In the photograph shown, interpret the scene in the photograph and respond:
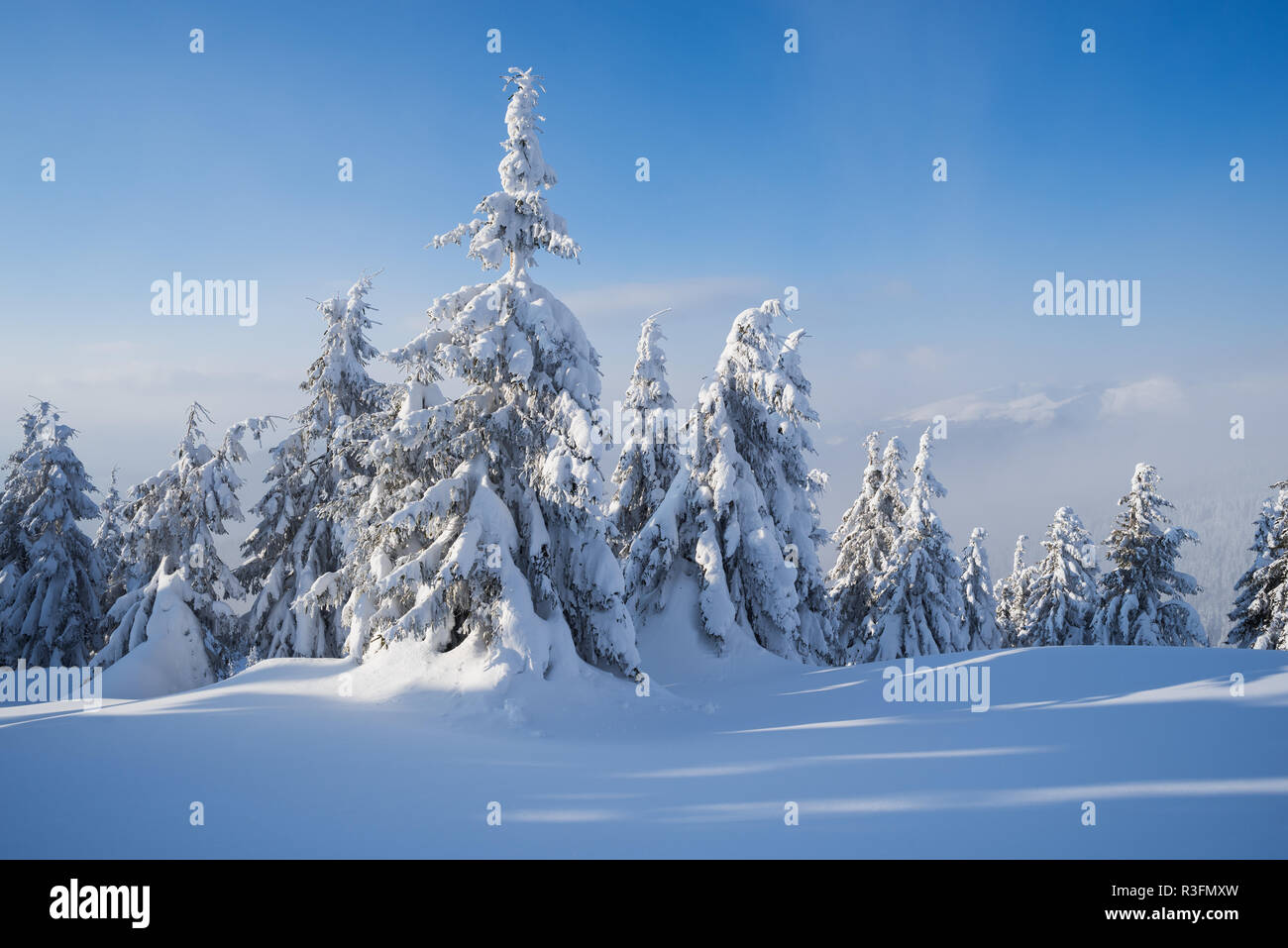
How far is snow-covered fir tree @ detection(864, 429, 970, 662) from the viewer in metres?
25.7

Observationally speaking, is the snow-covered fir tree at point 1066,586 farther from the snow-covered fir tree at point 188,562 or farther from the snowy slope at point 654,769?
the snow-covered fir tree at point 188,562

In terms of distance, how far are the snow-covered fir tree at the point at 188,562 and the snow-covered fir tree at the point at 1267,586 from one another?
36156mm

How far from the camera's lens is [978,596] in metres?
33.0

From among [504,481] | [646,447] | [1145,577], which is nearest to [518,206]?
[504,481]

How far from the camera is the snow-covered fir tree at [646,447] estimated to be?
23188 millimetres

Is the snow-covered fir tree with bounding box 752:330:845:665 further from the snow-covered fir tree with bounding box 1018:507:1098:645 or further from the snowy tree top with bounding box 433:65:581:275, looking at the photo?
the snow-covered fir tree with bounding box 1018:507:1098:645

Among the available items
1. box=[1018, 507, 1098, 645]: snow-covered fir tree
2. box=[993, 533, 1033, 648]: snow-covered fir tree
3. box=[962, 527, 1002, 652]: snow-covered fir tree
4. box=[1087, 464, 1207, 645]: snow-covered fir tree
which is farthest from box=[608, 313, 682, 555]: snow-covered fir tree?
box=[993, 533, 1033, 648]: snow-covered fir tree

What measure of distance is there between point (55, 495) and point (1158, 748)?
105 feet

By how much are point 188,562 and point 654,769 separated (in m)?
18.5

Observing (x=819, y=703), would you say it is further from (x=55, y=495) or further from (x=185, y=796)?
(x=55, y=495)

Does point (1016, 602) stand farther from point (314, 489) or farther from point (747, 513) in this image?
point (314, 489)
